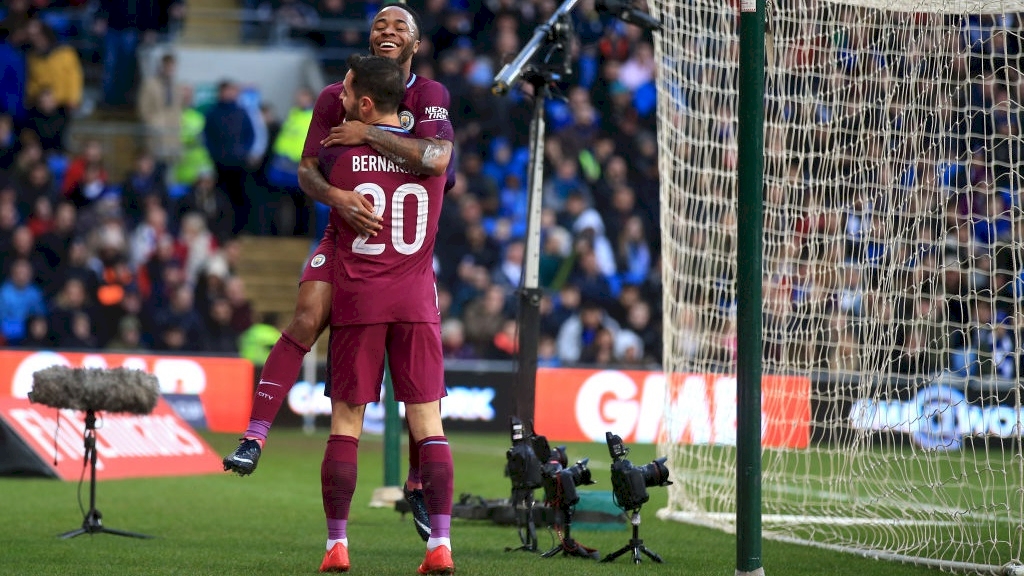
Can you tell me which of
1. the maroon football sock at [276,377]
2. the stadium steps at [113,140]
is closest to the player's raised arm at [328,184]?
the maroon football sock at [276,377]

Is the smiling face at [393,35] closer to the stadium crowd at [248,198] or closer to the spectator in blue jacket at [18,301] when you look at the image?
the stadium crowd at [248,198]

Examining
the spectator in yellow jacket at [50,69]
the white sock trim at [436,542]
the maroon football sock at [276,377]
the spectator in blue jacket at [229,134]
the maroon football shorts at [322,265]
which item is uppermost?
the spectator in yellow jacket at [50,69]

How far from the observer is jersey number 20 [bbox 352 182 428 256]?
224 inches

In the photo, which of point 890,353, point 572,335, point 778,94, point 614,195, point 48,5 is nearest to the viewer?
point 890,353

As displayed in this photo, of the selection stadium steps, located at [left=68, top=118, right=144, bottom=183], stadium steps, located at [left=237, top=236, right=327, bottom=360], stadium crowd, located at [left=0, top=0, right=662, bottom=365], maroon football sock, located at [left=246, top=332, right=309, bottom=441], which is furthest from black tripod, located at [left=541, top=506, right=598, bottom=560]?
stadium steps, located at [left=68, top=118, right=144, bottom=183]

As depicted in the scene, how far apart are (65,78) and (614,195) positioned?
784cm

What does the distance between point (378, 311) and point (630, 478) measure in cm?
129

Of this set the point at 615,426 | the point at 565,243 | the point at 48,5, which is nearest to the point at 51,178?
the point at 48,5

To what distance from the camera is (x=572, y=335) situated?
1812 centimetres

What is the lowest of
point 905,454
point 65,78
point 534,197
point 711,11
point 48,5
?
point 905,454

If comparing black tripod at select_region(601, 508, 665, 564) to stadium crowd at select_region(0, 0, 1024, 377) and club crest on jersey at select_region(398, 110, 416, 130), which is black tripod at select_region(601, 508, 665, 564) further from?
stadium crowd at select_region(0, 0, 1024, 377)

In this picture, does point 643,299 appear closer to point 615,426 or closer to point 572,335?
point 572,335

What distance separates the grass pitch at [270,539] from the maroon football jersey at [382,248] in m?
1.03

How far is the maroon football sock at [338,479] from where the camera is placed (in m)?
5.64
